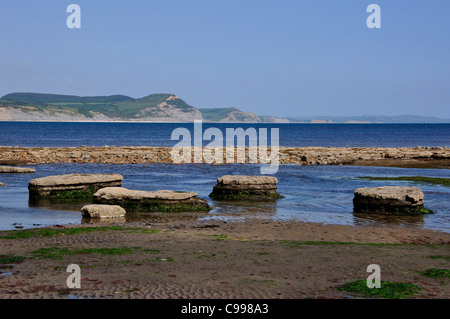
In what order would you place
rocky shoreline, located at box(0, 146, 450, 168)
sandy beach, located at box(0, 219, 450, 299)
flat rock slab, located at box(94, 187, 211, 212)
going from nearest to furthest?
1. sandy beach, located at box(0, 219, 450, 299)
2. flat rock slab, located at box(94, 187, 211, 212)
3. rocky shoreline, located at box(0, 146, 450, 168)

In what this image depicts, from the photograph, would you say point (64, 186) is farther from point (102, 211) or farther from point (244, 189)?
point (244, 189)

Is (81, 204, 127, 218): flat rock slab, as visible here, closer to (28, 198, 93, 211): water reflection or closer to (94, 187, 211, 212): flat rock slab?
(94, 187, 211, 212): flat rock slab

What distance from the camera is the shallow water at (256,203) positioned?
19.5m

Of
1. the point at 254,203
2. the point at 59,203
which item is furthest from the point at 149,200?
the point at 254,203

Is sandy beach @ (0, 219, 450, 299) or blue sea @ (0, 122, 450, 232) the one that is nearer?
sandy beach @ (0, 219, 450, 299)

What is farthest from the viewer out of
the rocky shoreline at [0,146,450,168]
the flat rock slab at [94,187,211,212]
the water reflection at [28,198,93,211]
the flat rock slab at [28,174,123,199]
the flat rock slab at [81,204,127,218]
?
the rocky shoreline at [0,146,450,168]

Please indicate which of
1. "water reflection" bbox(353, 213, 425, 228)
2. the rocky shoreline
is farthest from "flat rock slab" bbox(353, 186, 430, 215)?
the rocky shoreline

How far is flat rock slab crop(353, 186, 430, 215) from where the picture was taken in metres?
20.9

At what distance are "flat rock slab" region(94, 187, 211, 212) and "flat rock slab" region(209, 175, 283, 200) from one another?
11.7ft

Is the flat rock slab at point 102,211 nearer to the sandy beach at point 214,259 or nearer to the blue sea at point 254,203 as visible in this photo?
the blue sea at point 254,203

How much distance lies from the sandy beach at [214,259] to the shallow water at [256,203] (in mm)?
1906

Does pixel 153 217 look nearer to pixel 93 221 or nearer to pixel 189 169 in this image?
pixel 93 221

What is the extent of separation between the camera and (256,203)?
Answer: 23.7 m

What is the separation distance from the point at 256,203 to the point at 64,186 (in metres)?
9.33
